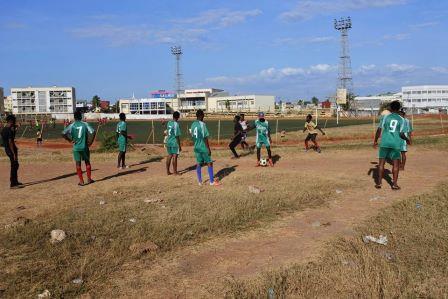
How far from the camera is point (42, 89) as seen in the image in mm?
130875

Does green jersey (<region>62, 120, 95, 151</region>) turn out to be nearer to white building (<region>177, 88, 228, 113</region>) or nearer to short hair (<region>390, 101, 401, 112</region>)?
short hair (<region>390, 101, 401, 112</region>)

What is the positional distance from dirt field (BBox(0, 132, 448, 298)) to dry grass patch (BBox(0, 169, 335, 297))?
40 mm

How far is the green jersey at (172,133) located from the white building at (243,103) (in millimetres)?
107096

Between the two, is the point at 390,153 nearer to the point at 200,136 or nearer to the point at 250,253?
the point at 200,136

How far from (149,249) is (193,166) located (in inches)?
334

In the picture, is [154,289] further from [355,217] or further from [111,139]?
[111,139]

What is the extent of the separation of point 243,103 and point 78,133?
375 ft

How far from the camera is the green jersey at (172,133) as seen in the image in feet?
37.5

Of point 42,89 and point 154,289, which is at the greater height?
point 42,89

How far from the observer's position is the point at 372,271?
4.62 metres

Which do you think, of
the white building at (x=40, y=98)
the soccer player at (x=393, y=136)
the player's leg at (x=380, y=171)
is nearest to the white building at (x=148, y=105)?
the white building at (x=40, y=98)

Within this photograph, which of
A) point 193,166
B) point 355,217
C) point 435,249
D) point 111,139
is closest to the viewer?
point 435,249

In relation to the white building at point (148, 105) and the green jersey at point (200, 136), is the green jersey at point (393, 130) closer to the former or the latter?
the green jersey at point (200, 136)

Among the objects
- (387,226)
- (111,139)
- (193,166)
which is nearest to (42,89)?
(111,139)
